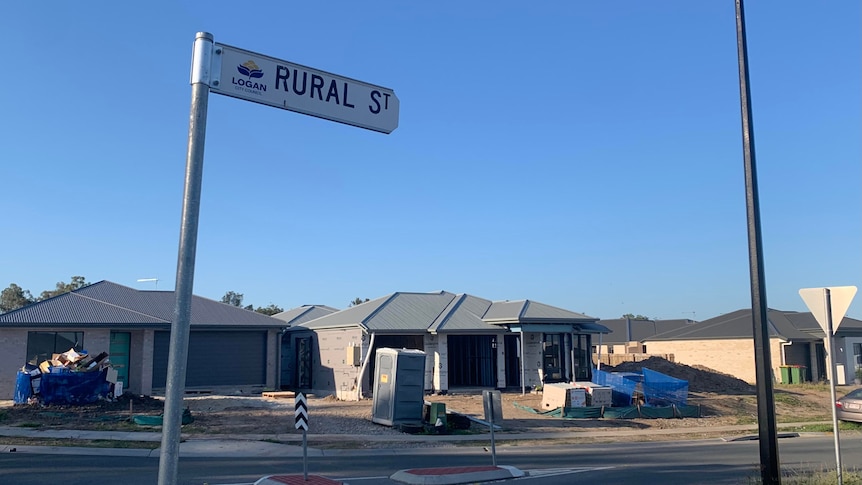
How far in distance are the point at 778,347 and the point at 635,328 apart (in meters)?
27.0

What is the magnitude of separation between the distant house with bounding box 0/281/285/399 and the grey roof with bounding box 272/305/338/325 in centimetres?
695

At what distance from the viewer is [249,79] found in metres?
4.32

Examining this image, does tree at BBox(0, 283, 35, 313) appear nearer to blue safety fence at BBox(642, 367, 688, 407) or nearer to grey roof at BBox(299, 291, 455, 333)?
grey roof at BBox(299, 291, 455, 333)

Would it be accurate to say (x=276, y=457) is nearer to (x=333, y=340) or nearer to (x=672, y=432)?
(x=672, y=432)

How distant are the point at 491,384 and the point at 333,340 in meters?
7.18

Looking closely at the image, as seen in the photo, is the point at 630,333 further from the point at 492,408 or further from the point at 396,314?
the point at 492,408

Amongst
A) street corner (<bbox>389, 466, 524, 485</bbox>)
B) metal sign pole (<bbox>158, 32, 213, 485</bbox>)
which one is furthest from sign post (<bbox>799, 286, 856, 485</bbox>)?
metal sign pole (<bbox>158, 32, 213, 485</bbox>)

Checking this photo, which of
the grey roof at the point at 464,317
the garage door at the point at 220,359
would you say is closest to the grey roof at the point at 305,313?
the garage door at the point at 220,359

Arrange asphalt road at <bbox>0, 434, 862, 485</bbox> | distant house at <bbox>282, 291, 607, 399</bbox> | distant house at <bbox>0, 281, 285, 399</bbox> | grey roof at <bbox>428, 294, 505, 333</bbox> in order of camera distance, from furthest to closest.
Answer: grey roof at <bbox>428, 294, 505, 333</bbox>
distant house at <bbox>282, 291, 607, 399</bbox>
distant house at <bbox>0, 281, 285, 399</bbox>
asphalt road at <bbox>0, 434, 862, 485</bbox>

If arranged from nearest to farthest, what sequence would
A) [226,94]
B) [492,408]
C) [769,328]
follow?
[226,94] → [492,408] → [769,328]

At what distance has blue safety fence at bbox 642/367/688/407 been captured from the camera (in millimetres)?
25297

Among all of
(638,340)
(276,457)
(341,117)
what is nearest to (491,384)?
(276,457)

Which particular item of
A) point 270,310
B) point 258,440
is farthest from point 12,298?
point 258,440

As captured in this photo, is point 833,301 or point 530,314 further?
point 530,314
